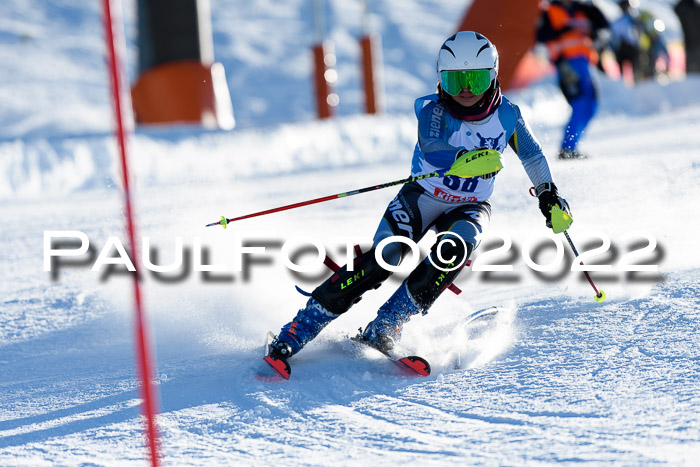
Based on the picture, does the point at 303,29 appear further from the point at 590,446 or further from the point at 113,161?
the point at 590,446

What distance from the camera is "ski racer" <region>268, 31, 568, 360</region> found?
12.1ft

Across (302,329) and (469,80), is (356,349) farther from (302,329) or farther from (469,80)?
(469,80)

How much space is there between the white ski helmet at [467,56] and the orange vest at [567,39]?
16.4ft

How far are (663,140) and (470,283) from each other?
212 inches

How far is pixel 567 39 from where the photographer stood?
848 centimetres

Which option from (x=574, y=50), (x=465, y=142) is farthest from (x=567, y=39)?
(x=465, y=142)

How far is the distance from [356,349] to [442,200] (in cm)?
75

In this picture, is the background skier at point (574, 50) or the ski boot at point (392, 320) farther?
the background skier at point (574, 50)

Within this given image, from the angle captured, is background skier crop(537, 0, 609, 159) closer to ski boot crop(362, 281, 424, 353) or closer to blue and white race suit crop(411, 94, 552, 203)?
blue and white race suit crop(411, 94, 552, 203)

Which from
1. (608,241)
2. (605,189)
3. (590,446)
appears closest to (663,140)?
(605,189)

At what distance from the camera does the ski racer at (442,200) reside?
3.67 metres

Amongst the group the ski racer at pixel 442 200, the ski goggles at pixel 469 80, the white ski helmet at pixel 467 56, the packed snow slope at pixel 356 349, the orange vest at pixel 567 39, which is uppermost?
the orange vest at pixel 567 39

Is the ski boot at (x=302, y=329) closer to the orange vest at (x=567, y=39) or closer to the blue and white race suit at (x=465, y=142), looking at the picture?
the blue and white race suit at (x=465, y=142)

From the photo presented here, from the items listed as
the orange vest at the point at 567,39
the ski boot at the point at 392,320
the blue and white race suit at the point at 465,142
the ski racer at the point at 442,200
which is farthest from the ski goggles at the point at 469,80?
the orange vest at the point at 567,39
